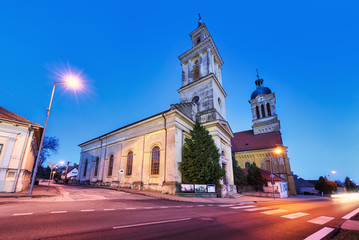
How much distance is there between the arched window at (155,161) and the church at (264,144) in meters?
18.7

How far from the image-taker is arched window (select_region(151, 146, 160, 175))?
57.5 feet

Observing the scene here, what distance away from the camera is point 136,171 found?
1902 cm

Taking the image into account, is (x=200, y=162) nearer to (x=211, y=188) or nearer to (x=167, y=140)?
(x=211, y=188)

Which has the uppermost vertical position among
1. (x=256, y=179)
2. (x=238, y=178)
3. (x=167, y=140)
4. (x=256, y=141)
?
(x=256, y=141)

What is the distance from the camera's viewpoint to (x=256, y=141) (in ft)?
128

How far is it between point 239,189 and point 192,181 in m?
13.4

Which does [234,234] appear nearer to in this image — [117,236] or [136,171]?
[117,236]

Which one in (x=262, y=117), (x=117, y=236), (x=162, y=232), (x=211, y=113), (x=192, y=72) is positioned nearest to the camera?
(x=117, y=236)

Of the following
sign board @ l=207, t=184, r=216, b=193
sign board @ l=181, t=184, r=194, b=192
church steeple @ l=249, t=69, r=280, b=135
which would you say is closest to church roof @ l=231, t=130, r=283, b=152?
church steeple @ l=249, t=69, r=280, b=135

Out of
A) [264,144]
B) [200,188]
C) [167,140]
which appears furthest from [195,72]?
[264,144]

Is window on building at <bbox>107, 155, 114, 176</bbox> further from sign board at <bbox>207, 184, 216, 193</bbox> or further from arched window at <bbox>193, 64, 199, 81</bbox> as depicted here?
arched window at <bbox>193, 64, 199, 81</bbox>

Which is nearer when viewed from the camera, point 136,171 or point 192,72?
point 136,171

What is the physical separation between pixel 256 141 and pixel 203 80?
80.7 feet

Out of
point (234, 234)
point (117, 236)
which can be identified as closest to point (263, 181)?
point (234, 234)
